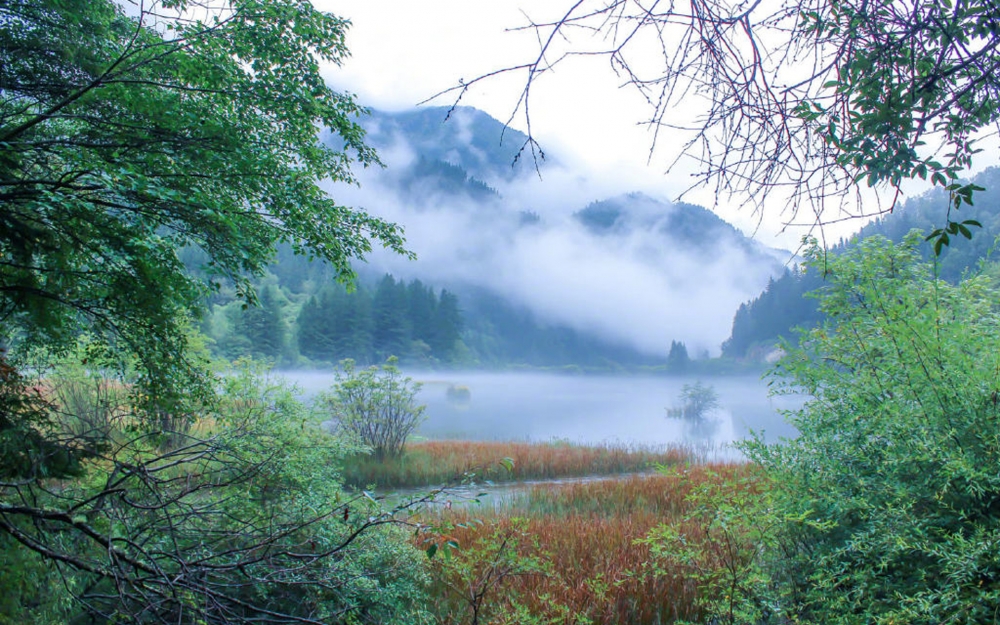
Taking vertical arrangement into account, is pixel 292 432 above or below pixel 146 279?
below

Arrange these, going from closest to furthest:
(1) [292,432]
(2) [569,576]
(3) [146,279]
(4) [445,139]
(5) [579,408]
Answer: (3) [146,279] < (2) [569,576] < (1) [292,432] < (5) [579,408] < (4) [445,139]

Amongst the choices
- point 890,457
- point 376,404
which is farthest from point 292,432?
point 376,404

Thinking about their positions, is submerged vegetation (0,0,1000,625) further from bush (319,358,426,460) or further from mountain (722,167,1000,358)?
mountain (722,167,1000,358)

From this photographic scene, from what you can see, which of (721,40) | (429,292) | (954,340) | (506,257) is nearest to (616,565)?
(954,340)

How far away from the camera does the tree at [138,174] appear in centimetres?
308

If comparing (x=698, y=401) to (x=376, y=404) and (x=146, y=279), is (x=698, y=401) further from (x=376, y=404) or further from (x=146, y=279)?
(x=146, y=279)

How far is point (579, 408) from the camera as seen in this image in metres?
49.9

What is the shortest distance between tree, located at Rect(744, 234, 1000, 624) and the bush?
10090 mm

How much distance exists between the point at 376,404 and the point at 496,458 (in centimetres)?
410

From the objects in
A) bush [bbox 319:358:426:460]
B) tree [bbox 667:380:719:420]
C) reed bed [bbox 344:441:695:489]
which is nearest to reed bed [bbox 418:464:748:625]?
reed bed [bbox 344:441:695:489]

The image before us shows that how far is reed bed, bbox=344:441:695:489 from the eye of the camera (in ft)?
37.8

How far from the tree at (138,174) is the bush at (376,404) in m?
7.45

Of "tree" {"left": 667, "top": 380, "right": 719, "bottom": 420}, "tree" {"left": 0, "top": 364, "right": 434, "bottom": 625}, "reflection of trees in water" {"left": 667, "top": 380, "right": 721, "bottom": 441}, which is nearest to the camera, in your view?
"tree" {"left": 0, "top": 364, "right": 434, "bottom": 625}

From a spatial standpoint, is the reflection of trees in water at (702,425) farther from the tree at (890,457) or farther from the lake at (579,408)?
the tree at (890,457)
